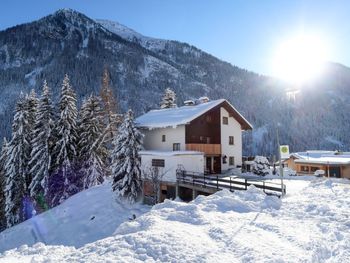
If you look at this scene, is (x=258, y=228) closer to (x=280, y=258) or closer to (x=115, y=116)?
(x=280, y=258)

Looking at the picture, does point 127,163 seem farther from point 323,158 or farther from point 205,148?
point 323,158

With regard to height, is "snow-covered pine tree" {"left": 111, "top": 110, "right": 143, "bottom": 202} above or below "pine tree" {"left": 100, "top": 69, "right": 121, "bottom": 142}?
below

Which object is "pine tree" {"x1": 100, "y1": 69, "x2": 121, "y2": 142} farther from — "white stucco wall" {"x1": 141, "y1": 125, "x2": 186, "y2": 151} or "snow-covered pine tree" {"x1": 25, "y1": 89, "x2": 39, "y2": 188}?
"snow-covered pine tree" {"x1": 25, "y1": 89, "x2": 39, "y2": 188}

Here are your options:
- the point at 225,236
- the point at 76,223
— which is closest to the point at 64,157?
the point at 76,223

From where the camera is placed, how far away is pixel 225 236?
11422mm

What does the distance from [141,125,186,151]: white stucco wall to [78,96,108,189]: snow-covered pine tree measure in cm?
619

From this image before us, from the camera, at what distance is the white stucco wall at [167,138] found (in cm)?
3485

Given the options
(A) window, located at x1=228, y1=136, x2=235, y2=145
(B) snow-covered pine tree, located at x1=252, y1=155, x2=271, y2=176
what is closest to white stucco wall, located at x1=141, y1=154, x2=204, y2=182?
(B) snow-covered pine tree, located at x1=252, y1=155, x2=271, y2=176

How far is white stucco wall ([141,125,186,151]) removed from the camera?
114ft

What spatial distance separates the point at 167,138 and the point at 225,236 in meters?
25.2

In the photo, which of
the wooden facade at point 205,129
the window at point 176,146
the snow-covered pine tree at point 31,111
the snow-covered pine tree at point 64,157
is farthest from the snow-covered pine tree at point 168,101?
the snow-covered pine tree at point 31,111

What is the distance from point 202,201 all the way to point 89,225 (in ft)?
48.9

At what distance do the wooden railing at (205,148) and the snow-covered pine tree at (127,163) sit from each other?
551cm

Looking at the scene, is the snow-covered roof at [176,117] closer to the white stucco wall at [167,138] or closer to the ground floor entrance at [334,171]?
the white stucco wall at [167,138]
